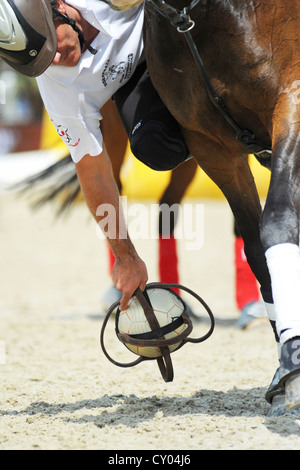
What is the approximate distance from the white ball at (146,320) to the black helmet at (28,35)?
0.98m

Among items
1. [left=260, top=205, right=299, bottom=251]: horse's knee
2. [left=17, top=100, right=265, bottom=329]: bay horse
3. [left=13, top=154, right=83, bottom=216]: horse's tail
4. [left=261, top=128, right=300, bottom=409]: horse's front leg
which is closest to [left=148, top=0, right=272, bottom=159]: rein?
[left=261, top=128, right=300, bottom=409]: horse's front leg

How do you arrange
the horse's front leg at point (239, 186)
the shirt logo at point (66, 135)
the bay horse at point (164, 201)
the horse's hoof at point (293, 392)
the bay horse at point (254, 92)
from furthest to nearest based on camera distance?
the bay horse at point (164, 201)
the shirt logo at point (66, 135)
the horse's front leg at point (239, 186)
the bay horse at point (254, 92)
the horse's hoof at point (293, 392)

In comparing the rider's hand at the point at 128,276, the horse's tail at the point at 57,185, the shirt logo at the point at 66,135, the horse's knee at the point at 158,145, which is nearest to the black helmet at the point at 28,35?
the shirt logo at the point at 66,135

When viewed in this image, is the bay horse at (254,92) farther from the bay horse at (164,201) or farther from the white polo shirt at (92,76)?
the bay horse at (164,201)

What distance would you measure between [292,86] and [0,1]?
980 millimetres

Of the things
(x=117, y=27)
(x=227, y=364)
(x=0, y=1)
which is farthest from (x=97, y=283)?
(x=0, y=1)

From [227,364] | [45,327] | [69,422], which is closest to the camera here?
[69,422]

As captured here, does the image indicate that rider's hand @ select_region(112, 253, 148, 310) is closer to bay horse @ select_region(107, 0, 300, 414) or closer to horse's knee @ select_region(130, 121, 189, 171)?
horse's knee @ select_region(130, 121, 189, 171)

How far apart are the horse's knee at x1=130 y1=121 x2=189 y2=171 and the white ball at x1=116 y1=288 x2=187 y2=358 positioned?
1.75 feet

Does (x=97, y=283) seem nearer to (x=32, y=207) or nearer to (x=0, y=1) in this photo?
(x=32, y=207)

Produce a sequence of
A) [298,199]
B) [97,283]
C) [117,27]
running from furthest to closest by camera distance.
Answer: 1. [97,283]
2. [117,27]
3. [298,199]

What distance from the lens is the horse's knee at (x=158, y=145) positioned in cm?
272

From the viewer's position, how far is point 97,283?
647 centimetres
